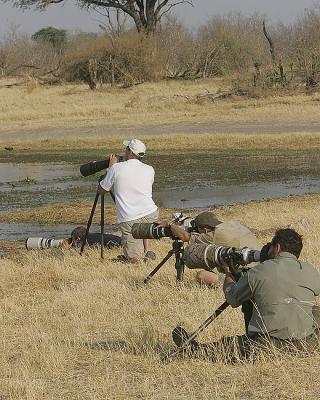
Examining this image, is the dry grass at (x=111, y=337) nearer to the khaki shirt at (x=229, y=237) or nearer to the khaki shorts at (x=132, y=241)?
the khaki shorts at (x=132, y=241)

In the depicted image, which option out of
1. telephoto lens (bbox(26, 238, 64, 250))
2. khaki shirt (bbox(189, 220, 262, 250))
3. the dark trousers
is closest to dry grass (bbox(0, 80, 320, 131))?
telephoto lens (bbox(26, 238, 64, 250))

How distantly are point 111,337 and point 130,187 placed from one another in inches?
138

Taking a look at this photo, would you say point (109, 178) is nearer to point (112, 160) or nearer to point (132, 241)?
point (112, 160)

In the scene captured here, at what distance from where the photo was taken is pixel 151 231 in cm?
845

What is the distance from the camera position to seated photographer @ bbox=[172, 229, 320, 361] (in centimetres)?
612

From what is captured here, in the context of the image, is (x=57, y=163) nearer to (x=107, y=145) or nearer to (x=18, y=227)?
(x=107, y=145)

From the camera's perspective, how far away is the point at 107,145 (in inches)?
1313

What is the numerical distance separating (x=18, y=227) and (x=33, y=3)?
1521 inches

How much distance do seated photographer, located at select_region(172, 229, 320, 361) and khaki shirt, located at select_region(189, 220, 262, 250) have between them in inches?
86.6

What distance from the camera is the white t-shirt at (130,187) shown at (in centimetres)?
1085

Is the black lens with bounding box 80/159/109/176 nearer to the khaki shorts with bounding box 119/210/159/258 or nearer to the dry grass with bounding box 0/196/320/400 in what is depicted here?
the khaki shorts with bounding box 119/210/159/258

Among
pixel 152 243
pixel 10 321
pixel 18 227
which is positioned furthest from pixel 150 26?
pixel 10 321

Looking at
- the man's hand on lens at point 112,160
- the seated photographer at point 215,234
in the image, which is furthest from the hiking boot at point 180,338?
the man's hand on lens at point 112,160

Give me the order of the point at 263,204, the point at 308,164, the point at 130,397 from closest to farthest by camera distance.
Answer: the point at 130,397
the point at 263,204
the point at 308,164
